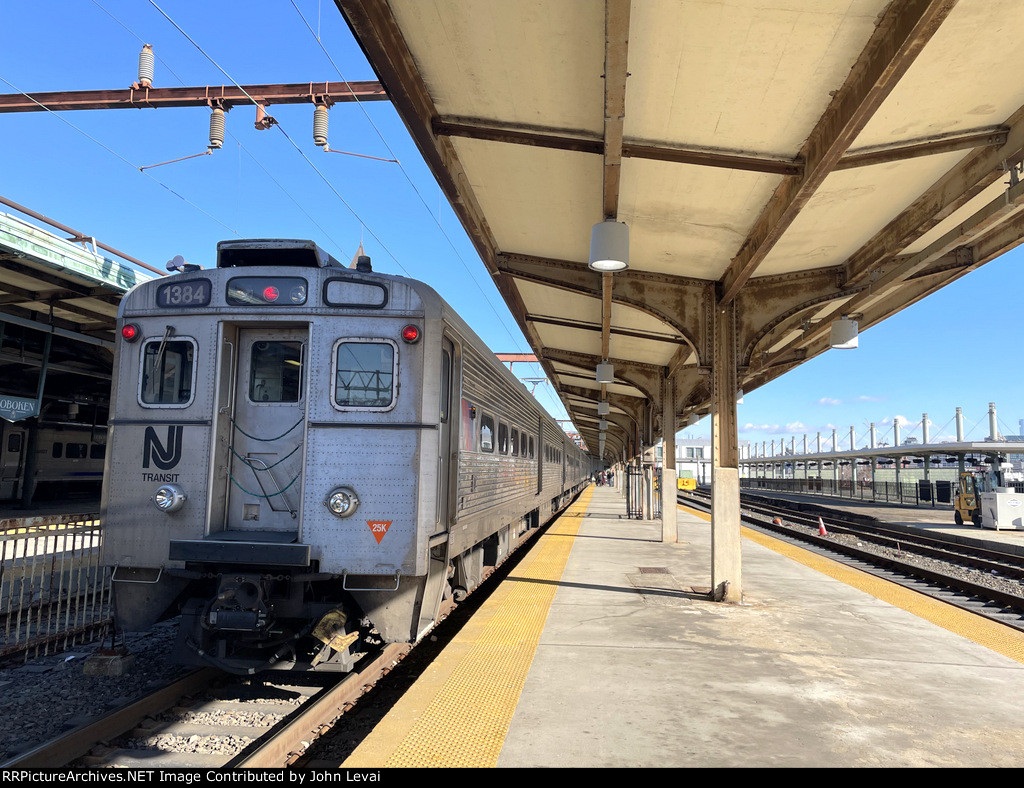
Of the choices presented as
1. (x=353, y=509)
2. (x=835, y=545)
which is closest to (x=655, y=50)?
(x=353, y=509)

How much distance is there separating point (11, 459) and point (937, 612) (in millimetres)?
21138

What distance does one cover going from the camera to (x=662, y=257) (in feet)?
28.3

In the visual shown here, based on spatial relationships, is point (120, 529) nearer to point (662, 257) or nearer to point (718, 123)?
point (718, 123)

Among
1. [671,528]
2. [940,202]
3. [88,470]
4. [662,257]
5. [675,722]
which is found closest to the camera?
[675,722]

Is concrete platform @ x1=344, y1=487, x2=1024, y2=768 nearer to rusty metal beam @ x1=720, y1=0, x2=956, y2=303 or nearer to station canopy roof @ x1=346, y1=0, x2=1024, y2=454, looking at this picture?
station canopy roof @ x1=346, y1=0, x2=1024, y2=454

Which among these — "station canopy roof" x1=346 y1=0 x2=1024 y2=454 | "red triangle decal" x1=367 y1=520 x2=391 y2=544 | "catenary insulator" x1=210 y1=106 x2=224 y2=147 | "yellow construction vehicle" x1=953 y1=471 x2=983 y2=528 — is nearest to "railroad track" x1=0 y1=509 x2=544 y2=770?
"red triangle decal" x1=367 y1=520 x2=391 y2=544

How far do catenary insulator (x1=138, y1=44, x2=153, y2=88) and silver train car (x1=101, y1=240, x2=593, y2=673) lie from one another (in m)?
15.1

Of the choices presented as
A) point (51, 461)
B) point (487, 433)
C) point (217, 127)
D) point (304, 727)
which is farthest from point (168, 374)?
point (51, 461)

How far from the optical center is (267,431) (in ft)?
18.3

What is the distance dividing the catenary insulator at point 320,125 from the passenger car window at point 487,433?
11.1 metres

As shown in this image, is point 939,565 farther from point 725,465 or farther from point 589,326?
point 589,326

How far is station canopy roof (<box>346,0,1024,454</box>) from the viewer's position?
4.48m

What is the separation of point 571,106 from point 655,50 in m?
0.93

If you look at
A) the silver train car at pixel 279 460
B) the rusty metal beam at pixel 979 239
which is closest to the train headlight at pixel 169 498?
the silver train car at pixel 279 460
